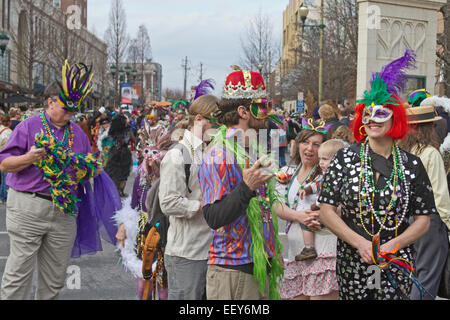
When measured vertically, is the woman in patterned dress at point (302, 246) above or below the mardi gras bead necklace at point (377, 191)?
below

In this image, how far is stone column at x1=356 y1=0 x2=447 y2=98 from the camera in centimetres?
1645

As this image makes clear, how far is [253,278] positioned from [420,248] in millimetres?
2356

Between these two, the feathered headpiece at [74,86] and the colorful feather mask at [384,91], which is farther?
the feathered headpiece at [74,86]

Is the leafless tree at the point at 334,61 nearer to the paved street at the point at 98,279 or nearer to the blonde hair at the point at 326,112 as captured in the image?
the blonde hair at the point at 326,112

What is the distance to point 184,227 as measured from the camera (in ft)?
12.9

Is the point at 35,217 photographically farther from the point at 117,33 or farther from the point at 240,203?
the point at 117,33

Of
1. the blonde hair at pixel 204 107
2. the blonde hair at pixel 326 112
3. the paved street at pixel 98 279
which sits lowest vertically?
the paved street at pixel 98 279

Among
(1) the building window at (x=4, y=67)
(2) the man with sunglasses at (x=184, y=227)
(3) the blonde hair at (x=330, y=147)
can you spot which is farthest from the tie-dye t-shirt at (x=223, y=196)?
(1) the building window at (x=4, y=67)

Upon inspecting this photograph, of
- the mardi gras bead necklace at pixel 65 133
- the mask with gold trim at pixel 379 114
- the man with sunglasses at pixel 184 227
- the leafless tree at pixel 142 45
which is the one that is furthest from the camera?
the leafless tree at pixel 142 45

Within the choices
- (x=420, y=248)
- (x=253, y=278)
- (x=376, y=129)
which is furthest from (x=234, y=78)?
(x=420, y=248)

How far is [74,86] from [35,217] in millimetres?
1178

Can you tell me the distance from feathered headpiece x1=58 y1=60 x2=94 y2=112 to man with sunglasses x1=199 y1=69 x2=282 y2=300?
6.25ft

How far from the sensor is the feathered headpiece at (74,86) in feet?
15.6
